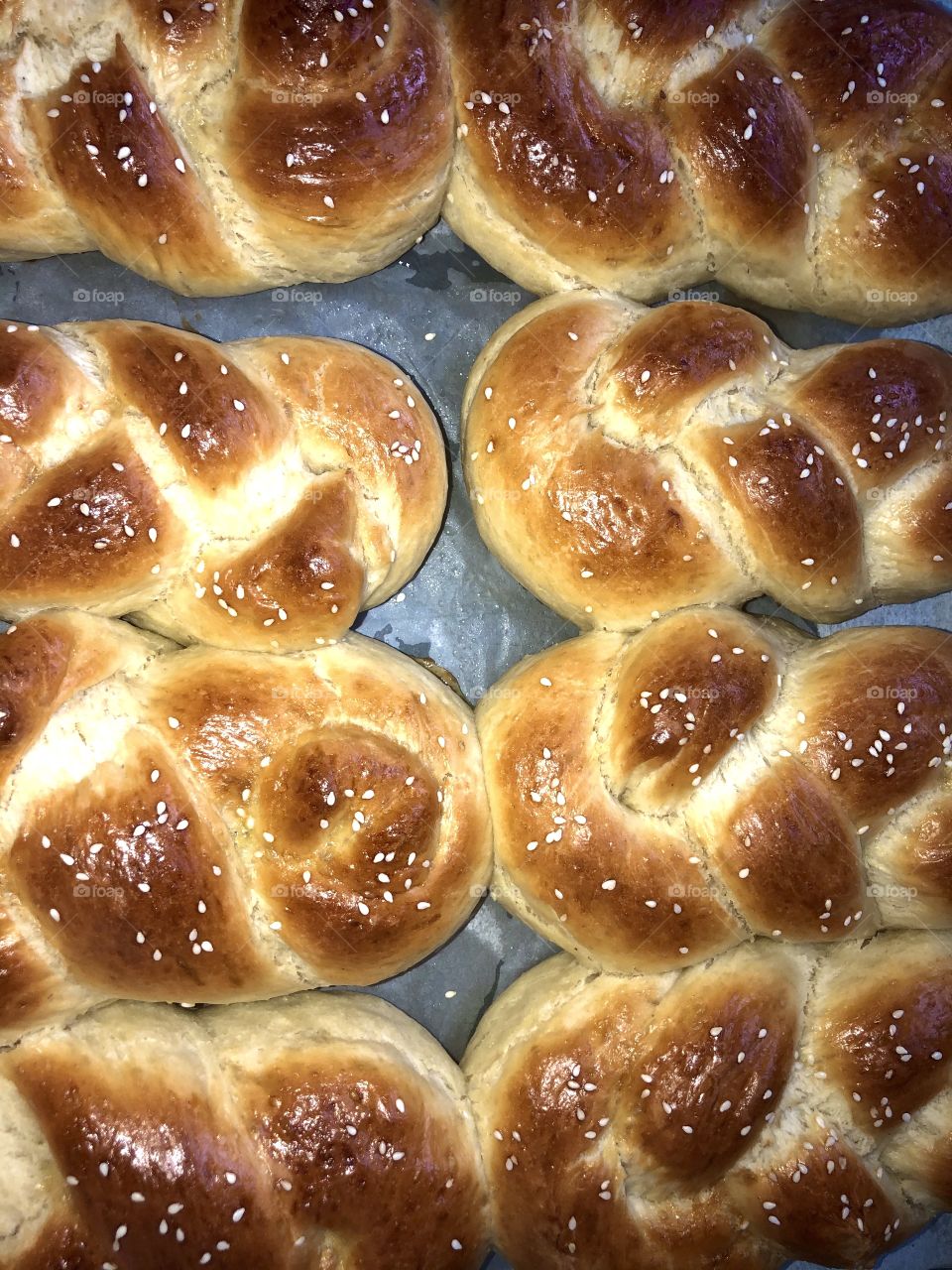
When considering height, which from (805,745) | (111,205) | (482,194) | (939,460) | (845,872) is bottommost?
(845,872)

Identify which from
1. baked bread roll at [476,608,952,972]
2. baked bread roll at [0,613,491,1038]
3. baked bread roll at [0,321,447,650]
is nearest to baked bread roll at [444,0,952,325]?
baked bread roll at [0,321,447,650]

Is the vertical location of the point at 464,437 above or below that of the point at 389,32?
below

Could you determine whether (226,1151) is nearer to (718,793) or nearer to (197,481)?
(718,793)

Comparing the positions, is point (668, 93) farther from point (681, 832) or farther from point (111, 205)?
point (681, 832)

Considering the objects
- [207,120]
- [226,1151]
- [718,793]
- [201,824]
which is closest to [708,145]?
[207,120]

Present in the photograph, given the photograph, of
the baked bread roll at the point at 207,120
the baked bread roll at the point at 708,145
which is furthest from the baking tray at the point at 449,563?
the baked bread roll at the point at 207,120

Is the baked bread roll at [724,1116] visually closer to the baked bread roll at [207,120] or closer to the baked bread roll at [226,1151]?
the baked bread roll at [226,1151]

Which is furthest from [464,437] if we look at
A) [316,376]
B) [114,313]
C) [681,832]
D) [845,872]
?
[845,872]
